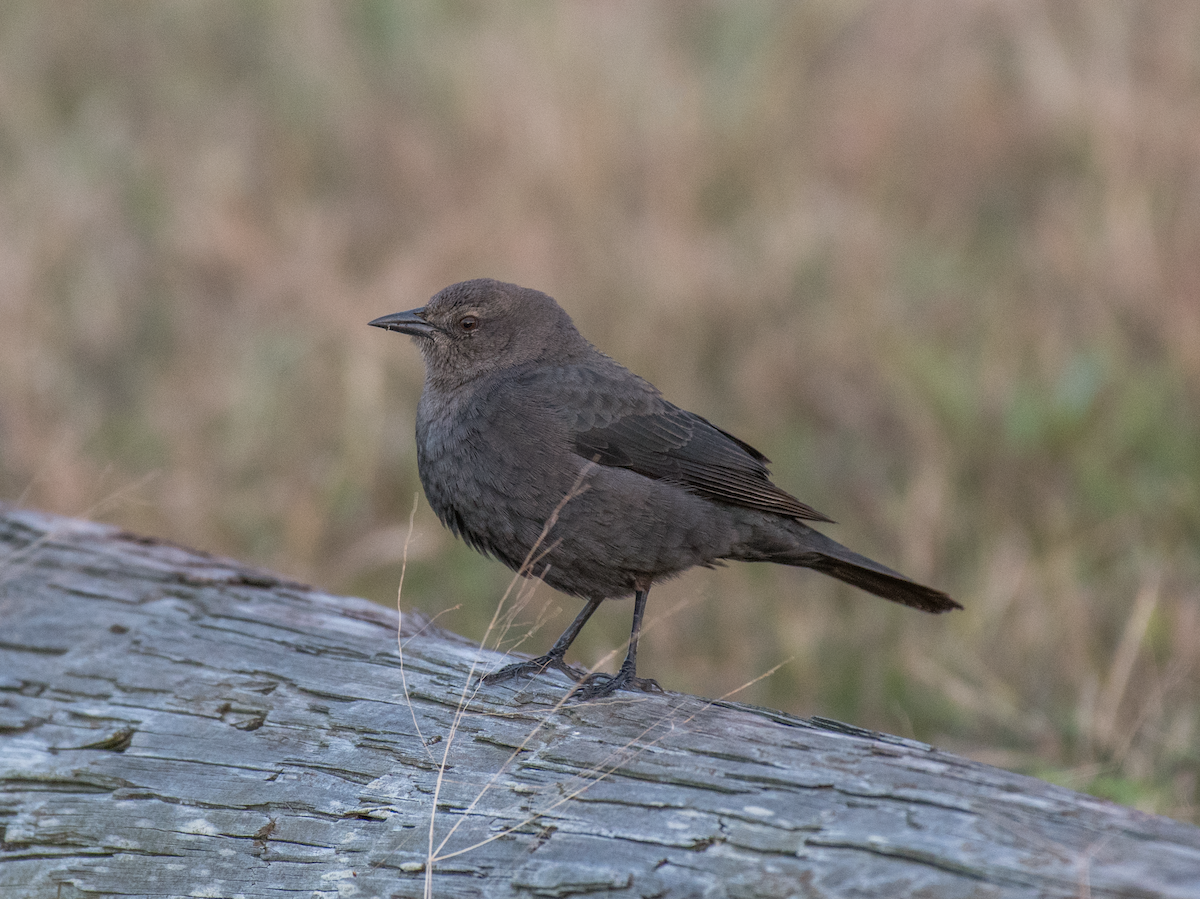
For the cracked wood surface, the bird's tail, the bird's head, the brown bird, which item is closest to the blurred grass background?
the bird's tail

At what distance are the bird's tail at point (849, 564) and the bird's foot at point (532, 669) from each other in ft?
2.60

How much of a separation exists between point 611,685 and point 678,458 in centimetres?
84

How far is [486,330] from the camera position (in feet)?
14.6

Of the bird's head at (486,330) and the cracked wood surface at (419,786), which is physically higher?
the bird's head at (486,330)

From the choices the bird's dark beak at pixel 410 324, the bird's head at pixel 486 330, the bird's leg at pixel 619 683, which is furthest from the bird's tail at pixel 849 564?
the bird's dark beak at pixel 410 324

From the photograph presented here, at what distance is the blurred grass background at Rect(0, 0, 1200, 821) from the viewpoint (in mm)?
5395

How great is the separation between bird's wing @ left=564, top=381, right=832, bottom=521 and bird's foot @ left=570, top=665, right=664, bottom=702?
0.66 m

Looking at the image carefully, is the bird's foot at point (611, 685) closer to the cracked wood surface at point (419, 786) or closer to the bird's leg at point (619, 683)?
the bird's leg at point (619, 683)

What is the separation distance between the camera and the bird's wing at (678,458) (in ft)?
13.2

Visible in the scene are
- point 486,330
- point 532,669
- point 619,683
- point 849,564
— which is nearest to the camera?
point 532,669

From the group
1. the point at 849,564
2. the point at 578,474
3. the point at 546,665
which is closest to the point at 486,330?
the point at 578,474

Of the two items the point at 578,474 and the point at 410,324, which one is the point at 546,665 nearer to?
the point at 578,474

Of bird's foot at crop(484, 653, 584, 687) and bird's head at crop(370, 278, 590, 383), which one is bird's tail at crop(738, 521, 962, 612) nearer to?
bird's foot at crop(484, 653, 584, 687)

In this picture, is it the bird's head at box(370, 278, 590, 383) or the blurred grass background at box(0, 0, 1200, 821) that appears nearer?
the bird's head at box(370, 278, 590, 383)
